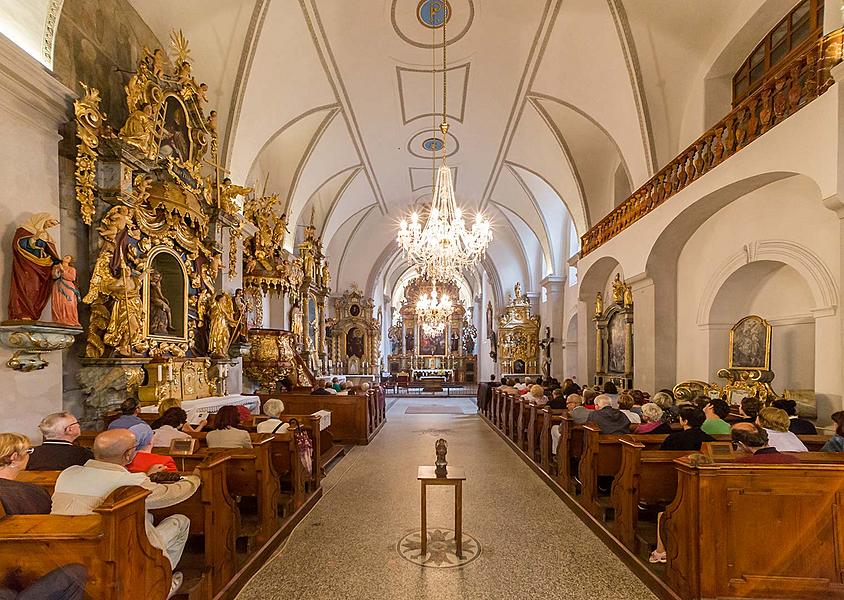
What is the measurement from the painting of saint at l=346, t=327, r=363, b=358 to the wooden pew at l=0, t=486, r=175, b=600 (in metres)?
18.5

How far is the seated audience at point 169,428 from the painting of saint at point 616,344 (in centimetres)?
880

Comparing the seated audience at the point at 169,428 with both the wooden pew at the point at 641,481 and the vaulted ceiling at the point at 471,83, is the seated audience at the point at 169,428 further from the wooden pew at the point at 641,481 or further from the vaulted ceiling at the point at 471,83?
the vaulted ceiling at the point at 471,83

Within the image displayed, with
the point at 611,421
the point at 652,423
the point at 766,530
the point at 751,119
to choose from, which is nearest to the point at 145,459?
the point at 766,530

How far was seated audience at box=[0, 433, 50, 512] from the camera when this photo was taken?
2242 millimetres

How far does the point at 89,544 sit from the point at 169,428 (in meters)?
2.27

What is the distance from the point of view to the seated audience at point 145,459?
3014mm

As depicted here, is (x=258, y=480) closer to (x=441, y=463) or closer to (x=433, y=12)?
(x=441, y=463)

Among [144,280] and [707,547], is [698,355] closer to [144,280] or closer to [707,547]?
[707,547]

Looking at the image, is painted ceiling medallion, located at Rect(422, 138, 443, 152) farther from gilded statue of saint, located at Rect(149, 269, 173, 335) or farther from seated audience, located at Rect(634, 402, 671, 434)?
seated audience, located at Rect(634, 402, 671, 434)

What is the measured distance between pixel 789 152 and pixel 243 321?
862 cm

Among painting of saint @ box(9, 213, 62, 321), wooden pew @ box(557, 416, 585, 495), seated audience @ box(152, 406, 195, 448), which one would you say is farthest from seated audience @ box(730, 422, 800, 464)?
painting of saint @ box(9, 213, 62, 321)

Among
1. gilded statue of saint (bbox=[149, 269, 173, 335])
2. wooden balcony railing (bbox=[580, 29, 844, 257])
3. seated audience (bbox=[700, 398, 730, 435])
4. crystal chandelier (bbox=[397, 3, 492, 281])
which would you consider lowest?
seated audience (bbox=[700, 398, 730, 435])

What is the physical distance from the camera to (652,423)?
5.23 meters

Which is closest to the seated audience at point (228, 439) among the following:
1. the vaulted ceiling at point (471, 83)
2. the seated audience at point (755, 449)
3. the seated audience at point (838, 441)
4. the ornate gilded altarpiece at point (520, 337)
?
the seated audience at point (755, 449)
